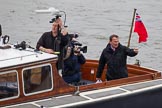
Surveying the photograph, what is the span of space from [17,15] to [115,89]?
1648cm

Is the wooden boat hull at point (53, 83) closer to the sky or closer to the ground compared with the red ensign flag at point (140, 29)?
closer to the ground

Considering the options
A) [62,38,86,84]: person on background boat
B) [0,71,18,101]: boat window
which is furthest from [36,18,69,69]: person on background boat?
[0,71,18,101]: boat window

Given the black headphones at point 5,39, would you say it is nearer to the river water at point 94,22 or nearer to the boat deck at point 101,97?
the boat deck at point 101,97

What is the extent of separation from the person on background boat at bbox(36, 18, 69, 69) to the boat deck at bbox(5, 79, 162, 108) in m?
0.71

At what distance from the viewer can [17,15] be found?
25.7 metres

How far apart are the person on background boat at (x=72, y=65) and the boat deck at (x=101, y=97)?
0.77m

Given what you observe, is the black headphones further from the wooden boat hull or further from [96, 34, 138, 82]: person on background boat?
[96, 34, 138, 82]: person on background boat

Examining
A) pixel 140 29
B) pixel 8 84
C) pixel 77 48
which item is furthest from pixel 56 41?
pixel 140 29

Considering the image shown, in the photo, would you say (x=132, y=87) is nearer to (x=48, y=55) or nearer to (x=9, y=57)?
(x=48, y=55)

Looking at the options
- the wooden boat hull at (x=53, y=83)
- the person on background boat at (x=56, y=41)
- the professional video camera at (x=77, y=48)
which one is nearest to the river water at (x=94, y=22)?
the wooden boat hull at (x=53, y=83)

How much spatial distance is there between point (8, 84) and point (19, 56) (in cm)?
58

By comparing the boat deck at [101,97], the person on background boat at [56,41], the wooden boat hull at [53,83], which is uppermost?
the person on background boat at [56,41]

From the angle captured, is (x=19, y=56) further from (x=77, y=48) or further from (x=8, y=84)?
(x=77, y=48)

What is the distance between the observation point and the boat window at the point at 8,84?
8.60 metres
